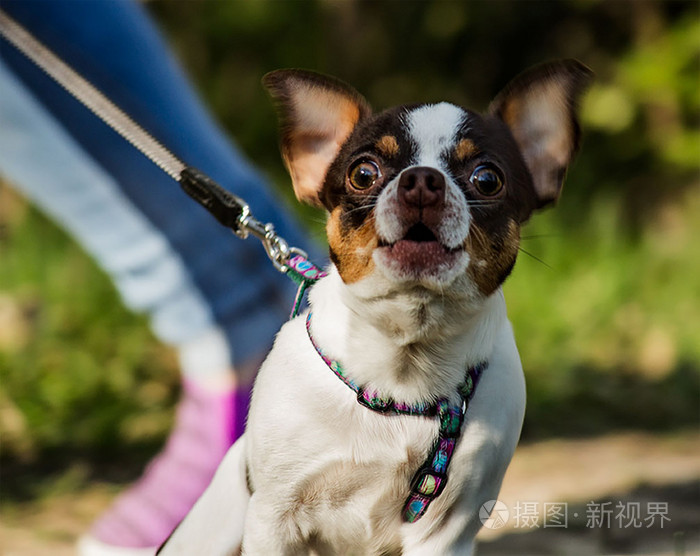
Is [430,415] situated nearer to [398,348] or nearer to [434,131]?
[398,348]

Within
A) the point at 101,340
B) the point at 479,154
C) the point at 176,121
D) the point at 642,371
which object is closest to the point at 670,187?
the point at 642,371

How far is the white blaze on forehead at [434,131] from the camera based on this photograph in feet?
4.83

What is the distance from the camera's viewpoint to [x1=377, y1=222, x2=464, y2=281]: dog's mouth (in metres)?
1.40

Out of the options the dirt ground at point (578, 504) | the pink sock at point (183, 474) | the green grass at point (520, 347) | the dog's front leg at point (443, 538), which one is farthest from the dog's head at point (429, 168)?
the green grass at point (520, 347)

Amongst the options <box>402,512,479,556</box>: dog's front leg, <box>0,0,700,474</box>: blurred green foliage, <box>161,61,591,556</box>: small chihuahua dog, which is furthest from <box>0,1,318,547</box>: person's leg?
<box>402,512,479,556</box>: dog's front leg

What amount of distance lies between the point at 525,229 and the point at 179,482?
2508 millimetres

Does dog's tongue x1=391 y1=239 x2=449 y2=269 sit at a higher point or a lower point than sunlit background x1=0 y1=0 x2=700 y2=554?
lower

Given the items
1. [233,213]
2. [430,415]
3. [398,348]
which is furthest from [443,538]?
[233,213]

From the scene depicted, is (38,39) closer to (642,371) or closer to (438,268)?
(438,268)

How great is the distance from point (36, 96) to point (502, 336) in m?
1.28

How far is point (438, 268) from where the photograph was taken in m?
1.41

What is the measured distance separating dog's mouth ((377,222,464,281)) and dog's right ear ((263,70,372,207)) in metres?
0.29

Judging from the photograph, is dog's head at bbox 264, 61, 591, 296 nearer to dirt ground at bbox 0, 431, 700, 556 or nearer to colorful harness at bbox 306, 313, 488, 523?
colorful harness at bbox 306, 313, 488, 523

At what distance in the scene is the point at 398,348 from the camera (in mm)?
1571
